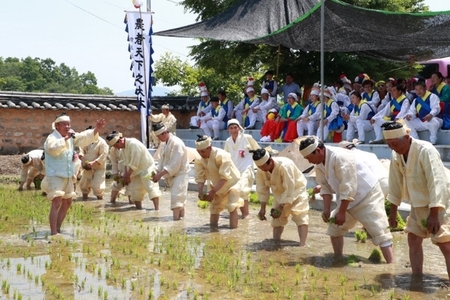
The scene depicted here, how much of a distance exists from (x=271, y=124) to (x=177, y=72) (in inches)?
626

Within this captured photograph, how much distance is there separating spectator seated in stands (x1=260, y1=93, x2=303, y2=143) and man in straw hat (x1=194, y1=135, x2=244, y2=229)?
19.1 feet

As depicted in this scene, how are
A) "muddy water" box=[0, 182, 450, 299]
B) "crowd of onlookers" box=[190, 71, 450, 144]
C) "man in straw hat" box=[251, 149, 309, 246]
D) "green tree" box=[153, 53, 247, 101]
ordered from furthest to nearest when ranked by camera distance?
"green tree" box=[153, 53, 247, 101] → "crowd of onlookers" box=[190, 71, 450, 144] → "man in straw hat" box=[251, 149, 309, 246] → "muddy water" box=[0, 182, 450, 299]

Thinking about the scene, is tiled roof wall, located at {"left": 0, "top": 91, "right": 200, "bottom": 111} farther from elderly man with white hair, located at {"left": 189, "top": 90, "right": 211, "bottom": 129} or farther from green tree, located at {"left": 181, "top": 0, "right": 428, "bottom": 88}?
elderly man with white hair, located at {"left": 189, "top": 90, "right": 211, "bottom": 129}

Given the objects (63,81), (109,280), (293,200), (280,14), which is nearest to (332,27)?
(280,14)

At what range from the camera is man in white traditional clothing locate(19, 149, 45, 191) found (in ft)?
46.3

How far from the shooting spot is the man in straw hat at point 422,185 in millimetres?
5594

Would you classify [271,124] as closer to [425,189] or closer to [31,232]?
[31,232]

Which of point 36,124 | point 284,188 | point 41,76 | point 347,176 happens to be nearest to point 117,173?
point 284,188

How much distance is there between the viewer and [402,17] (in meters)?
10.9

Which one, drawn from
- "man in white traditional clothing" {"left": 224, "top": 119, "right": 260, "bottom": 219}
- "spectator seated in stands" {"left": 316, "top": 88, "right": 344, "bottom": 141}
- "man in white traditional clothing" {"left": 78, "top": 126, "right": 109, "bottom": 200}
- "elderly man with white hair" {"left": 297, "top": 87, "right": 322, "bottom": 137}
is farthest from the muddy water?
"elderly man with white hair" {"left": 297, "top": 87, "right": 322, "bottom": 137}

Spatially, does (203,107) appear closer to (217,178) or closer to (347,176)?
(217,178)

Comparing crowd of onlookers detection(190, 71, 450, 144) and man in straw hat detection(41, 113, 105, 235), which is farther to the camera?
crowd of onlookers detection(190, 71, 450, 144)

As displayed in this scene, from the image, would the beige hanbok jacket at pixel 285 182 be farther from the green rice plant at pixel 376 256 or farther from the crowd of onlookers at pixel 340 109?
the crowd of onlookers at pixel 340 109

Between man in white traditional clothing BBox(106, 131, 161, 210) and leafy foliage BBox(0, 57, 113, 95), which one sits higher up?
leafy foliage BBox(0, 57, 113, 95)
